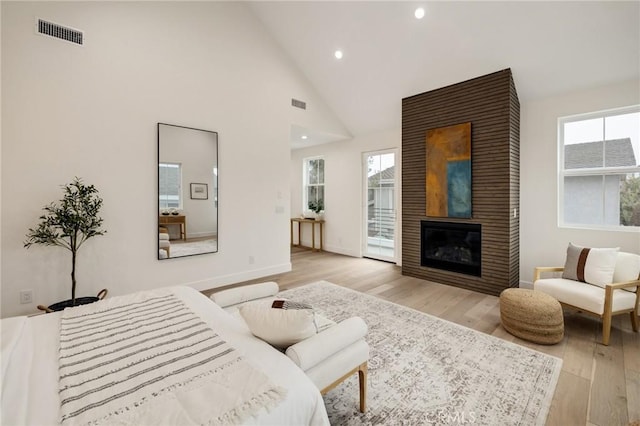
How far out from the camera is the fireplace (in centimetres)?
414

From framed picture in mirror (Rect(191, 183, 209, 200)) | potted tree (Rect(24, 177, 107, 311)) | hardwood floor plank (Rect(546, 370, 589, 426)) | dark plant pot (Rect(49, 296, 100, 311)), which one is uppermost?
framed picture in mirror (Rect(191, 183, 209, 200))

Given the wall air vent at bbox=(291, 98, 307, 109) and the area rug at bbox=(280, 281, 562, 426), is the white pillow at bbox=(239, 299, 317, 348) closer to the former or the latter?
the area rug at bbox=(280, 281, 562, 426)

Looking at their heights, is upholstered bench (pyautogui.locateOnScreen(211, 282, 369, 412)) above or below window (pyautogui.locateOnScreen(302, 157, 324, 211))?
below

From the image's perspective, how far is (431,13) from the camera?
347cm

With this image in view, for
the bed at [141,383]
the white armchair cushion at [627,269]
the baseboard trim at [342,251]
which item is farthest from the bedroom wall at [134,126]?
the white armchair cushion at [627,269]

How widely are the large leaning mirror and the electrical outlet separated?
1.22 m

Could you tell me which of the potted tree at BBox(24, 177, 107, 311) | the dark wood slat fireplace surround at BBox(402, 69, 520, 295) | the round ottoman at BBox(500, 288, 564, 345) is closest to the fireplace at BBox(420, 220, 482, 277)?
the dark wood slat fireplace surround at BBox(402, 69, 520, 295)

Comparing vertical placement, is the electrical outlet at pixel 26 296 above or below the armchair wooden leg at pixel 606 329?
above

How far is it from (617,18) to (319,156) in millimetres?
5301

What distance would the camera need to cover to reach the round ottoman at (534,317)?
8.49ft

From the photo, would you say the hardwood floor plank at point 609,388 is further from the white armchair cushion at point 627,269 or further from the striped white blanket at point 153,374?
the striped white blanket at point 153,374

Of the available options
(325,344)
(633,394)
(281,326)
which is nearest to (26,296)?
(281,326)

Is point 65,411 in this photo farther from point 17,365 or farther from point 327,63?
point 327,63

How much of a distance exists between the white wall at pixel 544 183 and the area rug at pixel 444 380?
2017 millimetres
